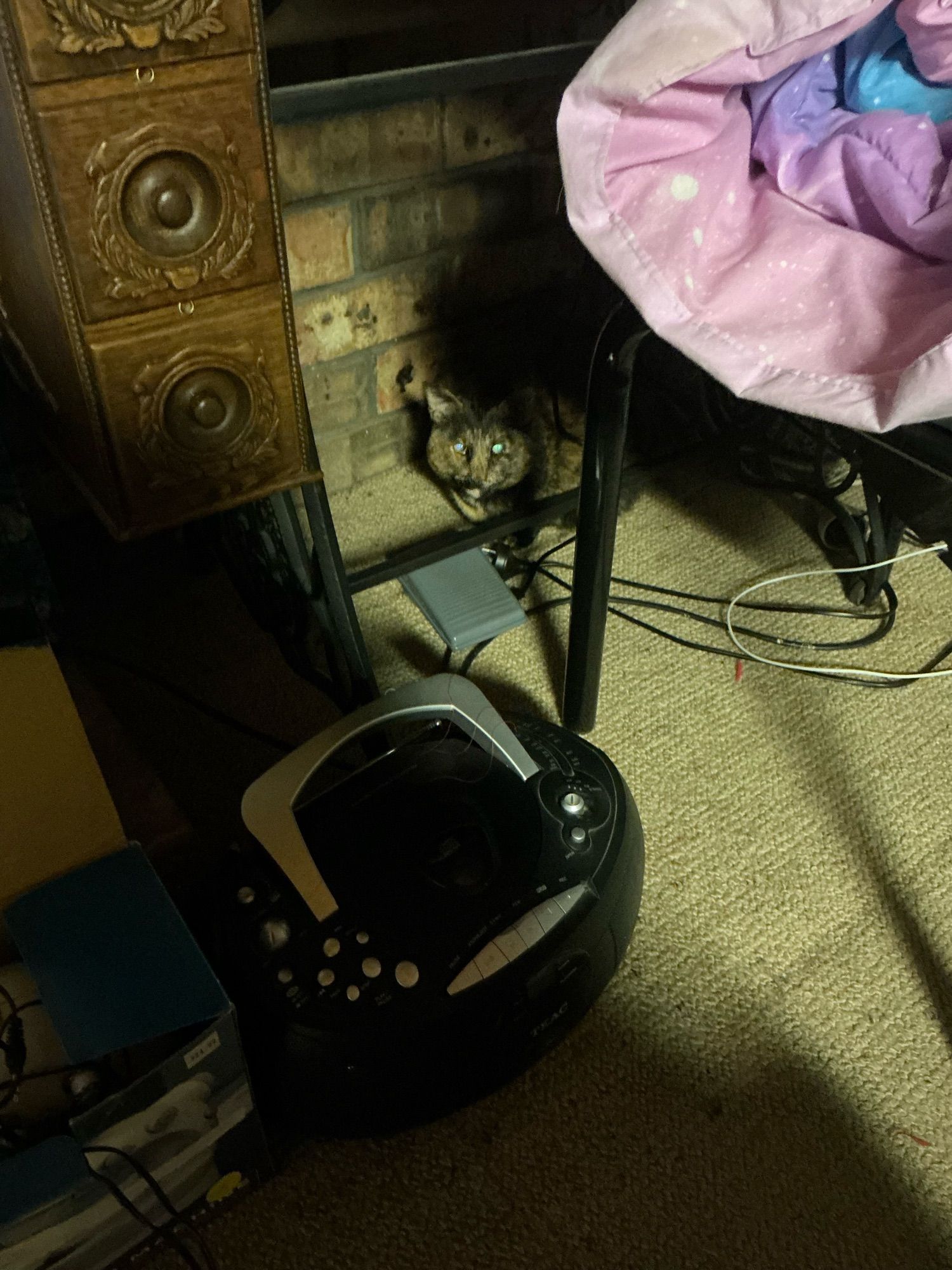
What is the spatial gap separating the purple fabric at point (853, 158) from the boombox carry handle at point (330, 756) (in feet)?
1.35

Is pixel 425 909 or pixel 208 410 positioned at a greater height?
pixel 208 410

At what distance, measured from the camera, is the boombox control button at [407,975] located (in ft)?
1.95

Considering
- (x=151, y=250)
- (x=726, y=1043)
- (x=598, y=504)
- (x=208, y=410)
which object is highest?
(x=151, y=250)

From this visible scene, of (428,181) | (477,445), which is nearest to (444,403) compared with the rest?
(477,445)

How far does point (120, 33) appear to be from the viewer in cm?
43

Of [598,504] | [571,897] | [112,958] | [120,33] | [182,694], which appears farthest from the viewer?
[182,694]

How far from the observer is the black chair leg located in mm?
643

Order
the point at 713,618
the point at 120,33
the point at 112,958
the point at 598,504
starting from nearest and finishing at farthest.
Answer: the point at 120,33 → the point at 112,958 → the point at 598,504 → the point at 713,618

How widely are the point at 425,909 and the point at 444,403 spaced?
0.70 m

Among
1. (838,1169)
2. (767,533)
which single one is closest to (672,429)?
(767,533)

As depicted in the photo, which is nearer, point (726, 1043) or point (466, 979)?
point (466, 979)

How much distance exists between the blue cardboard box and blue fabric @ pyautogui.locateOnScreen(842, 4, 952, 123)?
0.65m

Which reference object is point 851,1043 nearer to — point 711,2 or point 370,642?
point 370,642

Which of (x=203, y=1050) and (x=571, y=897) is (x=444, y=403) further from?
(x=203, y=1050)
